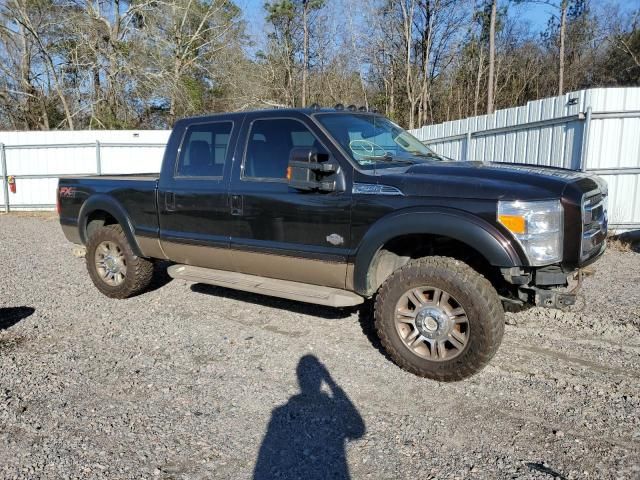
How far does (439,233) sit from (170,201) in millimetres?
2952

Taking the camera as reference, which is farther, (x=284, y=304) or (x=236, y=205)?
(x=284, y=304)

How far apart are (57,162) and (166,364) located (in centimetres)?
1442

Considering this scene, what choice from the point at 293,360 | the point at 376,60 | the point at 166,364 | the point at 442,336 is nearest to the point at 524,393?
the point at 442,336

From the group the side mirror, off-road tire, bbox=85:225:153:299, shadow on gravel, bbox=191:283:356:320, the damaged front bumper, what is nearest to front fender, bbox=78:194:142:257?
off-road tire, bbox=85:225:153:299

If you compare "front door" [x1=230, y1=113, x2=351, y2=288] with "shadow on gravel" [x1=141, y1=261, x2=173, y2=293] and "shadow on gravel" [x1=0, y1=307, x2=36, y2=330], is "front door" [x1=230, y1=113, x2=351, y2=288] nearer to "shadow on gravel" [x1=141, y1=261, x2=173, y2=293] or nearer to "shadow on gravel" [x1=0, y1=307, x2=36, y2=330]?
"shadow on gravel" [x1=141, y1=261, x2=173, y2=293]

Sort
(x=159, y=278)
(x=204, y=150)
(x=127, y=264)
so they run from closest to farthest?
(x=204, y=150) → (x=127, y=264) → (x=159, y=278)

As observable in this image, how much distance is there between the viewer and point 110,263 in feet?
20.1

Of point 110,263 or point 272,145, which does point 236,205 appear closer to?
point 272,145

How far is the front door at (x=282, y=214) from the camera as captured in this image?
4227 mm

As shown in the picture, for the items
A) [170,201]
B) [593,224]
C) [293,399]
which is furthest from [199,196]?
[593,224]

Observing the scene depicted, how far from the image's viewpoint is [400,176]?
3.92m

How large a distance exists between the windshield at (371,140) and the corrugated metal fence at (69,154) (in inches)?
503

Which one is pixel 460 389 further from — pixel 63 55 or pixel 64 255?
pixel 63 55

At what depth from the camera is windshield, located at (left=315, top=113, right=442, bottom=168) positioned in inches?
171
